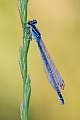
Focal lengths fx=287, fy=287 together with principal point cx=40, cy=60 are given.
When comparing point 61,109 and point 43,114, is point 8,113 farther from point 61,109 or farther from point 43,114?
point 61,109

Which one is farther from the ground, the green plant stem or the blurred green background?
the blurred green background

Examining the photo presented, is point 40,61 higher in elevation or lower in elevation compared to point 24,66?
higher

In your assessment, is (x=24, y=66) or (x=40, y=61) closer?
(x=24, y=66)

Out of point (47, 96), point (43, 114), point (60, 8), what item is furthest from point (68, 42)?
point (43, 114)

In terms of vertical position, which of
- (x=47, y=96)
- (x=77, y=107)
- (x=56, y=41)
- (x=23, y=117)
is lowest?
(x=23, y=117)

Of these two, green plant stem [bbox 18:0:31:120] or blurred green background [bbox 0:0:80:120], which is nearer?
green plant stem [bbox 18:0:31:120]

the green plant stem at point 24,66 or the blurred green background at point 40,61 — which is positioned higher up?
the blurred green background at point 40,61

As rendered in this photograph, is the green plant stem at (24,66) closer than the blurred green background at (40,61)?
Yes

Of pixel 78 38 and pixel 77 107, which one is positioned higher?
pixel 78 38
